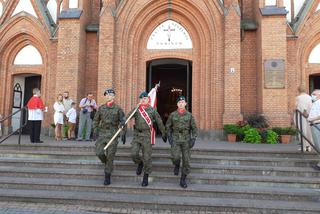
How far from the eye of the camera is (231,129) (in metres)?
11.1

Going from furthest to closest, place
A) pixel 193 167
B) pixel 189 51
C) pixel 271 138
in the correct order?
1. pixel 189 51
2. pixel 271 138
3. pixel 193 167

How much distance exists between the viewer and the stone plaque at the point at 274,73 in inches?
464

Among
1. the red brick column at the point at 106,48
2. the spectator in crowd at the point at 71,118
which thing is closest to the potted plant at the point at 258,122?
the red brick column at the point at 106,48


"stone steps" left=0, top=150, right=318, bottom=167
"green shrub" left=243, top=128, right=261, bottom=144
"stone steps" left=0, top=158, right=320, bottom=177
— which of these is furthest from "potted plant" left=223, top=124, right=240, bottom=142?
"stone steps" left=0, top=158, right=320, bottom=177

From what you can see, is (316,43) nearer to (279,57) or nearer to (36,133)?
(279,57)

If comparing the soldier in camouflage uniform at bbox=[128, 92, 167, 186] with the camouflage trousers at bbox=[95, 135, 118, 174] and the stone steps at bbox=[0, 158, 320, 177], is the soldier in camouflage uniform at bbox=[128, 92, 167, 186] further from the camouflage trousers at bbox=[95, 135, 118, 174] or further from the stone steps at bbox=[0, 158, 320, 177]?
the stone steps at bbox=[0, 158, 320, 177]

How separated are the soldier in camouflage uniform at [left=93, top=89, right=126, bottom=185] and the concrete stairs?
515 millimetres

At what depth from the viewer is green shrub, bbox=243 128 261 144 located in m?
10.6

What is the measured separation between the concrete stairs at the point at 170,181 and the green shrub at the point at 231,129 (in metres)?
3.42

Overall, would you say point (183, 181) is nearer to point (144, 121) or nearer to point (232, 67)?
point (144, 121)

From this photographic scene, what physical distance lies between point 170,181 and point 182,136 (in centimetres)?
112

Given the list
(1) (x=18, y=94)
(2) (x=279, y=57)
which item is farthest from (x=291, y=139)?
(1) (x=18, y=94)

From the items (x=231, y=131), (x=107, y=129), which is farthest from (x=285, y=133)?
(x=107, y=129)

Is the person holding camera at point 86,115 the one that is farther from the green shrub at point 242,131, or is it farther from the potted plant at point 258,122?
the potted plant at point 258,122
